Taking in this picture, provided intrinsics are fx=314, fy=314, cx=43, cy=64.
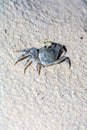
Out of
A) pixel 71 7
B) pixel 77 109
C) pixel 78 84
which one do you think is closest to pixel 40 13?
pixel 71 7

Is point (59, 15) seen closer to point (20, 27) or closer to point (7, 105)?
point (20, 27)

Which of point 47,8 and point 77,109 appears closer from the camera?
point 77,109

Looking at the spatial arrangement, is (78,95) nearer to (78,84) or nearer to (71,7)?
(78,84)

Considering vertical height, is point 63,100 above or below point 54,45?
below

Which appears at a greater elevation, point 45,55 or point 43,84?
point 45,55

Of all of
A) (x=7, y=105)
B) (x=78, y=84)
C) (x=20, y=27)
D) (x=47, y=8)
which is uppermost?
(x=47, y=8)
